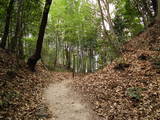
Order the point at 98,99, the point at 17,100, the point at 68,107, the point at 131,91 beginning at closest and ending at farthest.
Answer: the point at 17,100
the point at 68,107
the point at 131,91
the point at 98,99

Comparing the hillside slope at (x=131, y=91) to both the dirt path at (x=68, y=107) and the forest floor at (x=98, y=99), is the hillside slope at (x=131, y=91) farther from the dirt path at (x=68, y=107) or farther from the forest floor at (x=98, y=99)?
the dirt path at (x=68, y=107)

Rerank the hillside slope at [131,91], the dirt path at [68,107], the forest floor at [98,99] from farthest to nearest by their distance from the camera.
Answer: the dirt path at [68,107], the hillside slope at [131,91], the forest floor at [98,99]

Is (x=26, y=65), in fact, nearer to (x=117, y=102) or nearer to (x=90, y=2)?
(x=117, y=102)

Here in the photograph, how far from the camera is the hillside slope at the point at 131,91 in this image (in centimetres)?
636

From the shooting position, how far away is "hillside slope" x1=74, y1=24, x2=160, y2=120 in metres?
6.36

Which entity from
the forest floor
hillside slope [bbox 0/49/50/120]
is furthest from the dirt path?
hillside slope [bbox 0/49/50/120]

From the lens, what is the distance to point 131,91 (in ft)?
25.4

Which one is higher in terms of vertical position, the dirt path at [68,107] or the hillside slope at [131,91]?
the hillside slope at [131,91]

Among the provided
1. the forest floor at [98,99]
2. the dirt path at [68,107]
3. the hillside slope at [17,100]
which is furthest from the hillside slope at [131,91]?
the hillside slope at [17,100]

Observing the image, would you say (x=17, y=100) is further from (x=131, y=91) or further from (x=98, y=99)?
(x=131, y=91)

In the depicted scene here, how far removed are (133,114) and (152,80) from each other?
8.48 feet

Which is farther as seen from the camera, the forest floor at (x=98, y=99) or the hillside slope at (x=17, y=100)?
the forest floor at (x=98, y=99)

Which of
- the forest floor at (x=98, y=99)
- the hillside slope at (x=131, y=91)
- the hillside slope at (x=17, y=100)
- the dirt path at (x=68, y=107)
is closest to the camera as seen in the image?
the hillside slope at (x=17, y=100)

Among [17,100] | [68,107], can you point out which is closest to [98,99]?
[68,107]
